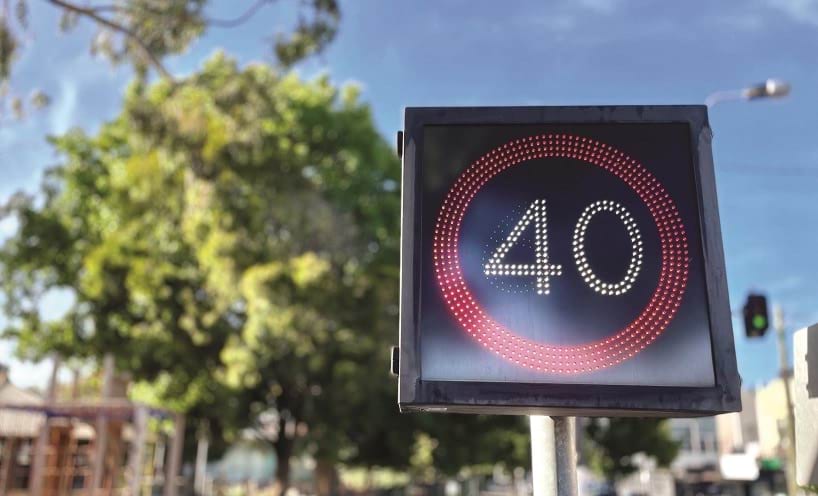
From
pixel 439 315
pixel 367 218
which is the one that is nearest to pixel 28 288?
pixel 367 218

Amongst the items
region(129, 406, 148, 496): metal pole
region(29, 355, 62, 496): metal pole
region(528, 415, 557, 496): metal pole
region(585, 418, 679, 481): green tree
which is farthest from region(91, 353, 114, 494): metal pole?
region(585, 418, 679, 481): green tree

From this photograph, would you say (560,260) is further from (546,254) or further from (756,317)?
(756,317)

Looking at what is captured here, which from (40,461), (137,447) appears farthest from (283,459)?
(40,461)

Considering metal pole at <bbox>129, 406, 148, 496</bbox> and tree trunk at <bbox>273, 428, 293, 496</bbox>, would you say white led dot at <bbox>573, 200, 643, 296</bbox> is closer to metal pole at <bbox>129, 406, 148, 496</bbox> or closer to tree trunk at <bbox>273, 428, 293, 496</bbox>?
metal pole at <bbox>129, 406, 148, 496</bbox>

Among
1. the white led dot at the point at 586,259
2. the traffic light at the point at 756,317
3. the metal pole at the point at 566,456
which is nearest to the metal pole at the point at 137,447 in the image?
the traffic light at the point at 756,317

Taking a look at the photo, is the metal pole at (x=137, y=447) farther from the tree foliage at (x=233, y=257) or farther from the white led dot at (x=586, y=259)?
the white led dot at (x=586, y=259)

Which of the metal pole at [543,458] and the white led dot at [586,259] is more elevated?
the white led dot at [586,259]

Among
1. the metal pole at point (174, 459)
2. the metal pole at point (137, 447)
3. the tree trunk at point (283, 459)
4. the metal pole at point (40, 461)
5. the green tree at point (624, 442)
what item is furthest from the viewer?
the green tree at point (624, 442)

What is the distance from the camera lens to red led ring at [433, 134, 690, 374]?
2211 mm

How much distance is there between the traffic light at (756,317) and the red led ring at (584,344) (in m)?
11.0

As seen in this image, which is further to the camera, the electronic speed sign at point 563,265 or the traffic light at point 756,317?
the traffic light at point 756,317

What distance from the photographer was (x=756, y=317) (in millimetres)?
12164

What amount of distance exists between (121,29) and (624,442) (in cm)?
2561

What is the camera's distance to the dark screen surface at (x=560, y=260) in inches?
87.0
